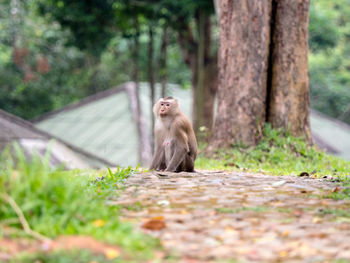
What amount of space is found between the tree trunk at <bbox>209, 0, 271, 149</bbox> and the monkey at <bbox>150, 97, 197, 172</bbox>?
123 inches

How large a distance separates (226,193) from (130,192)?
104 centimetres

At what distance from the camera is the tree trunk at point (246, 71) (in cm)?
1134

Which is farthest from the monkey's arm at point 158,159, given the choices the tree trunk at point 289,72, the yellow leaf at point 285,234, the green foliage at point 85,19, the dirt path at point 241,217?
the green foliage at point 85,19

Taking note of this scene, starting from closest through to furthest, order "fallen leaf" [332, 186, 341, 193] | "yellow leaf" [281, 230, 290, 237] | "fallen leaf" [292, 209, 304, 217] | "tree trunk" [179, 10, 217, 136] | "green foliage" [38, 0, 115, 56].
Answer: "yellow leaf" [281, 230, 290, 237] < "fallen leaf" [292, 209, 304, 217] < "fallen leaf" [332, 186, 341, 193] < "green foliage" [38, 0, 115, 56] < "tree trunk" [179, 10, 217, 136]

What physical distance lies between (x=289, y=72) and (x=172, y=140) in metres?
4.37

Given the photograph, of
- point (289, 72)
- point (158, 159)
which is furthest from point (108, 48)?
point (158, 159)

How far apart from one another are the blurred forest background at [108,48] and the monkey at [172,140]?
8267 millimetres

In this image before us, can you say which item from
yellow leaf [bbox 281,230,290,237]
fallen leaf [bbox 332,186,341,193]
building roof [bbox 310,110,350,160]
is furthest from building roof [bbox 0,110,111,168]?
yellow leaf [bbox 281,230,290,237]

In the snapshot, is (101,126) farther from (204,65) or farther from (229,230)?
(229,230)

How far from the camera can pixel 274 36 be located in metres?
11.7

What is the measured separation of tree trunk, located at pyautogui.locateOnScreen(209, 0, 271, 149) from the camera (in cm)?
1134

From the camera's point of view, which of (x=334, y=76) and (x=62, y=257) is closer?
(x=62, y=257)

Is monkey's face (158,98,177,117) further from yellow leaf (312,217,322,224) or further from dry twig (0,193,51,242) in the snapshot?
dry twig (0,193,51,242)

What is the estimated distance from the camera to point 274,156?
10945 millimetres
